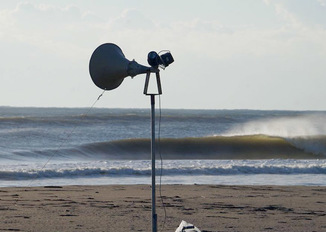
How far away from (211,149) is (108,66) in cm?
2338

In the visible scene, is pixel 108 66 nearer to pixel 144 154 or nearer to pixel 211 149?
pixel 144 154

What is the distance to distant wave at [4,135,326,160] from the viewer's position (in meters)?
26.2

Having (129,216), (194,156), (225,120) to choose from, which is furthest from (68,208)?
(225,120)

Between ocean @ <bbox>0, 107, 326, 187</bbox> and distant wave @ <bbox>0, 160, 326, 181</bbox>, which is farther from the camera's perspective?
distant wave @ <bbox>0, 160, 326, 181</bbox>

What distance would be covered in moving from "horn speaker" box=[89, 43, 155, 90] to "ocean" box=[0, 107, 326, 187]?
795 mm

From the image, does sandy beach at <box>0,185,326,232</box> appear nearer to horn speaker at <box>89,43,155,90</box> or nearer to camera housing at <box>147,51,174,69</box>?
horn speaker at <box>89,43,155,90</box>

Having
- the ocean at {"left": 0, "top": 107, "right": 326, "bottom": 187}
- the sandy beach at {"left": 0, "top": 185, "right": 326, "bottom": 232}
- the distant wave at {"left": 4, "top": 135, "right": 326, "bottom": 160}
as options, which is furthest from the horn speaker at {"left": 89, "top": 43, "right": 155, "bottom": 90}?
the distant wave at {"left": 4, "top": 135, "right": 326, "bottom": 160}

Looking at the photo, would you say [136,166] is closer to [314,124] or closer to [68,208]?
[68,208]

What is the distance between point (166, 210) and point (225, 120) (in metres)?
50.6

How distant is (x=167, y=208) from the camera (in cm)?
1002

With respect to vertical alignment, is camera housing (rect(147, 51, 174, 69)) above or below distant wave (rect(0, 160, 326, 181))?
above

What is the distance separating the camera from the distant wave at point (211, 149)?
86.0 ft

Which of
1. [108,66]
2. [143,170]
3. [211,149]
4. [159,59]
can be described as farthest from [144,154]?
[159,59]

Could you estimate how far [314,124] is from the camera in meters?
41.3
